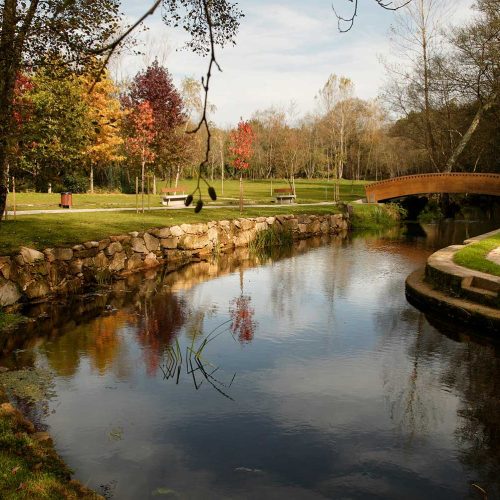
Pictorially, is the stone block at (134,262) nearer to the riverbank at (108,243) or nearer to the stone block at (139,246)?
the riverbank at (108,243)

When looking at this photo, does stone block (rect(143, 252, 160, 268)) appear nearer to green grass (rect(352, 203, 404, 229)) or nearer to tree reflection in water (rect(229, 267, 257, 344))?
tree reflection in water (rect(229, 267, 257, 344))

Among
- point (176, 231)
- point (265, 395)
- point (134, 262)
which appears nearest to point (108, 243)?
point (134, 262)

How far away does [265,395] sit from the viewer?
7.43 metres

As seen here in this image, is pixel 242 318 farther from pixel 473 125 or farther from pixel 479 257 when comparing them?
pixel 473 125

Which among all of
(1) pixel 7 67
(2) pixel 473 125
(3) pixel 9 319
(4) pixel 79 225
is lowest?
(3) pixel 9 319

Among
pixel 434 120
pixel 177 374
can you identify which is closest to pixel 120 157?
pixel 434 120

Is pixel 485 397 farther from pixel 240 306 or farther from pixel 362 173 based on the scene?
pixel 362 173

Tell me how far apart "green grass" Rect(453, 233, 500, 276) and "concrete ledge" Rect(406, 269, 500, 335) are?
2.97 feet

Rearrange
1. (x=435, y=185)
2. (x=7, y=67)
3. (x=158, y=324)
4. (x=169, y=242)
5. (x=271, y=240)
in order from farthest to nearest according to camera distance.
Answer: (x=435, y=185) < (x=271, y=240) < (x=169, y=242) < (x=158, y=324) < (x=7, y=67)

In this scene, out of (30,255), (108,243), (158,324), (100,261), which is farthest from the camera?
(108,243)

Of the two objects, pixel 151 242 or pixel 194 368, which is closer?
pixel 194 368

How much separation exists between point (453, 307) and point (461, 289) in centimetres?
56

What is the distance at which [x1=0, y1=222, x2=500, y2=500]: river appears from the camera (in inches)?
218

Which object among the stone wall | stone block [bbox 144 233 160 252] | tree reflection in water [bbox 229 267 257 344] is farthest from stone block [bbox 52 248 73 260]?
tree reflection in water [bbox 229 267 257 344]
